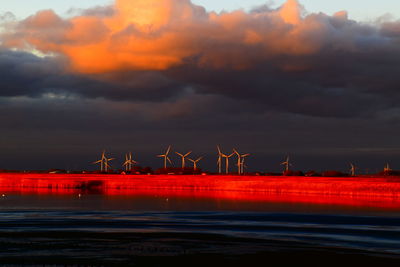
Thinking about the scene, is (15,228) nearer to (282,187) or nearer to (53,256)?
(53,256)

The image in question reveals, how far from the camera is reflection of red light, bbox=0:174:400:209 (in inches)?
4769

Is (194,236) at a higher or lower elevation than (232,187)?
lower

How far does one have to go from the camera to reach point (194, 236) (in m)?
56.6

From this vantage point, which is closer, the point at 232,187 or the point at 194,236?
the point at 194,236

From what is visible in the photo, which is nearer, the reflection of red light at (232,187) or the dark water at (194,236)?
the dark water at (194,236)

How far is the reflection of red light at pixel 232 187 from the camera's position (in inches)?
4769

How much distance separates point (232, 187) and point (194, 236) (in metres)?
98.1

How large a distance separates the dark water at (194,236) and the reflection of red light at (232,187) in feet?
102

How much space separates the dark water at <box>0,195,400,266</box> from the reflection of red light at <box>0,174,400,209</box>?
102 ft

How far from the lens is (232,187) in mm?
154250

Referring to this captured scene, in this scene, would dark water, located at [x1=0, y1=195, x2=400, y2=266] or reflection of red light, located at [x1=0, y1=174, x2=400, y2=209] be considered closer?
dark water, located at [x1=0, y1=195, x2=400, y2=266]

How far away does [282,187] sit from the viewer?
142 metres

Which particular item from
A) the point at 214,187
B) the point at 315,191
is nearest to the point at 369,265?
the point at 315,191

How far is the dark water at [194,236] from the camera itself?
45062mm
